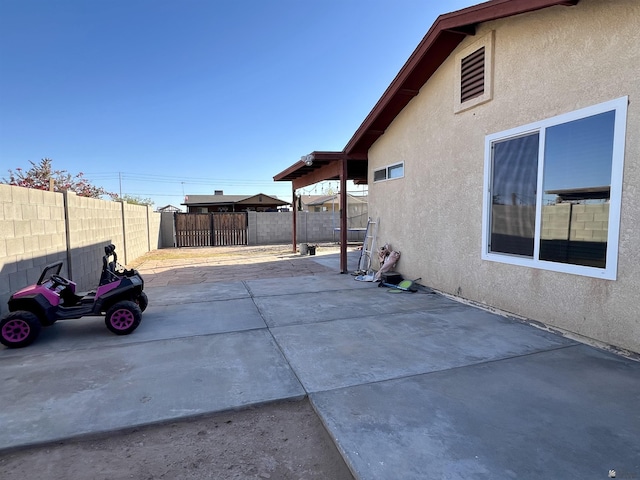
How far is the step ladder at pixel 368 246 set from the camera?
871 cm

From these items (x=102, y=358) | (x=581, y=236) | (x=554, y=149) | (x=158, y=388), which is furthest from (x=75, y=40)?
(x=581, y=236)

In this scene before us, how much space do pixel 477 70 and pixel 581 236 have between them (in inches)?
117

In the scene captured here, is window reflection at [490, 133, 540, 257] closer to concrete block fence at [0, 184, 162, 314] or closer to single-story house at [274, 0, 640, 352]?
single-story house at [274, 0, 640, 352]

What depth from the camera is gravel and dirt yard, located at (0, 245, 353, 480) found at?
6.42 feet

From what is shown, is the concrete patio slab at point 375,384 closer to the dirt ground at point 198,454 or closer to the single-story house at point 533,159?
the dirt ground at point 198,454

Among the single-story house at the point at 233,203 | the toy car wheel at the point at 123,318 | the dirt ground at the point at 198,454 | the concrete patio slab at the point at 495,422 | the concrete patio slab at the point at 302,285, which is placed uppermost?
the single-story house at the point at 233,203

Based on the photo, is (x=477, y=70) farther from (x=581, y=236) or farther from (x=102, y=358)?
(x=102, y=358)

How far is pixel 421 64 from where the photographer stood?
5980mm

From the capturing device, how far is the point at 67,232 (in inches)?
237

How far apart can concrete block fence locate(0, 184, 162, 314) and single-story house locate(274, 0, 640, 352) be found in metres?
6.29

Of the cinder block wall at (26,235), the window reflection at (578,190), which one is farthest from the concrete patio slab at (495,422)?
the cinder block wall at (26,235)

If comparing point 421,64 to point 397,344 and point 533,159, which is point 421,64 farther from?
point 397,344

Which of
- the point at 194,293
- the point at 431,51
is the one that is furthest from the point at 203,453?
the point at 431,51

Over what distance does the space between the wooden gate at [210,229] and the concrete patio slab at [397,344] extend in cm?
1367
